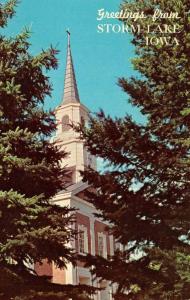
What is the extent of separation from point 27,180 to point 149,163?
3.52 meters

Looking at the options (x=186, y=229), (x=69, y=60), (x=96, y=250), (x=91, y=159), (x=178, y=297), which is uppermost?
(x=69, y=60)

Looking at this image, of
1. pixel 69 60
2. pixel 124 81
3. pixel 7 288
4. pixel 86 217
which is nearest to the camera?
pixel 7 288

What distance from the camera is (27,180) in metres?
12.2

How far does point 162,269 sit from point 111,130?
13.2 feet

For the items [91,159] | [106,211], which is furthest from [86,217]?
[106,211]

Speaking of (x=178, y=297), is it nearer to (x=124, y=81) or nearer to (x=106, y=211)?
(x=106, y=211)

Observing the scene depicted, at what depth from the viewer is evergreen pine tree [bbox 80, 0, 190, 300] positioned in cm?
1274

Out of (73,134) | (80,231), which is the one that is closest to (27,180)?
(80,231)

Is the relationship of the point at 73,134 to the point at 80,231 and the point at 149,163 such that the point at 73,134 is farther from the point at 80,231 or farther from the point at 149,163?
the point at 149,163

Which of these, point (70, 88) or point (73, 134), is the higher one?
point (70, 88)

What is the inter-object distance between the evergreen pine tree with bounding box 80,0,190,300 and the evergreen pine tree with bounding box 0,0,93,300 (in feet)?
4.46

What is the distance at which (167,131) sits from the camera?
1354 cm

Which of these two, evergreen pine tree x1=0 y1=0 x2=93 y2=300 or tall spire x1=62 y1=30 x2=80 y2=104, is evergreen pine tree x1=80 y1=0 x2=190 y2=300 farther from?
tall spire x1=62 y1=30 x2=80 y2=104

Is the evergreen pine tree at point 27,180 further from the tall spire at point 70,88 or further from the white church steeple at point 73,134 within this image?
the tall spire at point 70,88
